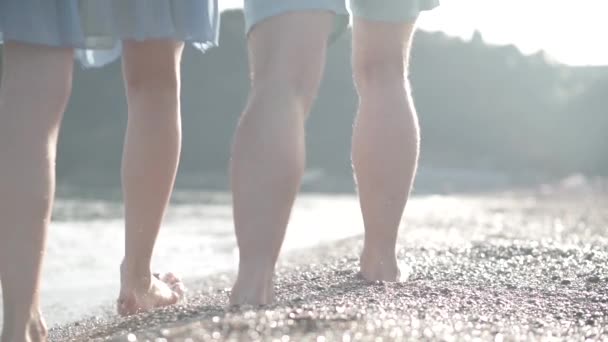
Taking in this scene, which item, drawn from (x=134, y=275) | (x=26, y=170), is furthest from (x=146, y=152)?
(x=26, y=170)

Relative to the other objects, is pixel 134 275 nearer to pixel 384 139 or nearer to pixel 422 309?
pixel 384 139

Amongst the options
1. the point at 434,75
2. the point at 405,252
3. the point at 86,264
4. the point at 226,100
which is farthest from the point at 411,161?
the point at 434,75

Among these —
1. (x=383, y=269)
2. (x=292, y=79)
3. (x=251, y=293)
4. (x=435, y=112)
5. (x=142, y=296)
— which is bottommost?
(x=435, y=112)

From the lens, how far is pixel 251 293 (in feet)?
6.19

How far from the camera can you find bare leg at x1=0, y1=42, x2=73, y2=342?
1.84 metres

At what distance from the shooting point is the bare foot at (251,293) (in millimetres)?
1883

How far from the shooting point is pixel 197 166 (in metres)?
38.8

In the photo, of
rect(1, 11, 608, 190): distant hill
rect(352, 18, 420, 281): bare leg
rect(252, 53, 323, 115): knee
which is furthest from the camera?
rect(1, 11, 608, 190): distant hill

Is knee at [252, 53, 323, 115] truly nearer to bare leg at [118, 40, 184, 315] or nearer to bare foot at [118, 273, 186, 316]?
bare leg at [118, 40, 184, 315]

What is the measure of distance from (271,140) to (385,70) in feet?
1.84

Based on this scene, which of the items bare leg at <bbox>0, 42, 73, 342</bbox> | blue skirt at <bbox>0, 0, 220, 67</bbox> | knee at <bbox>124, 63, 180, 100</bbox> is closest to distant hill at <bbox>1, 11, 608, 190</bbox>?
knee at <bbox>124, 63, 180, 100</bbox>

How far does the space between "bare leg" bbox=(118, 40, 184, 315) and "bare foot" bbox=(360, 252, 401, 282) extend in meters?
0.59

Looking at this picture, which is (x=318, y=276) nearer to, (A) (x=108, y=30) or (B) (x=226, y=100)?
(A) (x=108, y=30)

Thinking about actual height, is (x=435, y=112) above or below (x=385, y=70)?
below
